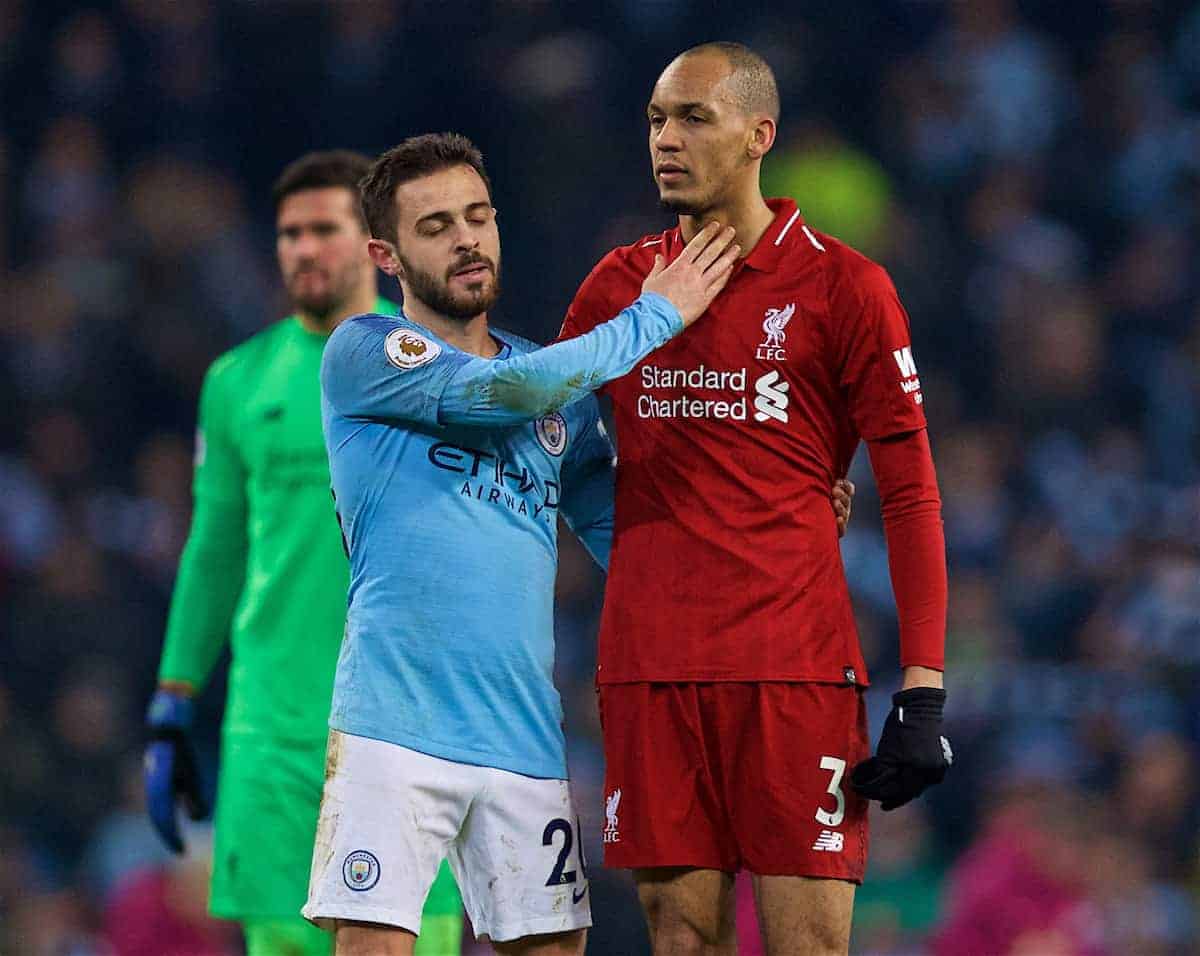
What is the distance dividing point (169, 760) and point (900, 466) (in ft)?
7.94

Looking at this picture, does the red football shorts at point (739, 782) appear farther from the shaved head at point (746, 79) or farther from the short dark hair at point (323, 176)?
the short dark hair at point (323, 176)

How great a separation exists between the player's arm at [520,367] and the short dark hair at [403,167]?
238 millimetres

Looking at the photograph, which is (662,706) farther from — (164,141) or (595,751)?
(164,141)

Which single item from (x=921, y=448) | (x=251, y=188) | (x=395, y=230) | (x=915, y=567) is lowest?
(x=915, y=567)

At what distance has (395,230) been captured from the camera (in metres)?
3.73

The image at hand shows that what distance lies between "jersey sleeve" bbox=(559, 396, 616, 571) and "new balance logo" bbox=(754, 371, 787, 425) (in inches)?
14.9

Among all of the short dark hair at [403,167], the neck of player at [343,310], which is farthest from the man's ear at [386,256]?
the neck of player at [343,310]

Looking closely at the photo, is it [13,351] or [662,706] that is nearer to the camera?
[662,706]

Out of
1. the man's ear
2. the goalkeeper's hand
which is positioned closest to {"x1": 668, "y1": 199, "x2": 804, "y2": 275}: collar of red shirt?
the man's ear

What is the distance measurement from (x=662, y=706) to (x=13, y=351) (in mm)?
5790

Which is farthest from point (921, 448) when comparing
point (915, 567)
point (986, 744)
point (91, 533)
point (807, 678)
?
point (91, 533)

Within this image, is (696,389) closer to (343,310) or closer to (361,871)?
(361,871)

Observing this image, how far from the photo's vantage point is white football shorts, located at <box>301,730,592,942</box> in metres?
3.42

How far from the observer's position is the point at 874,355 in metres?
3.59
